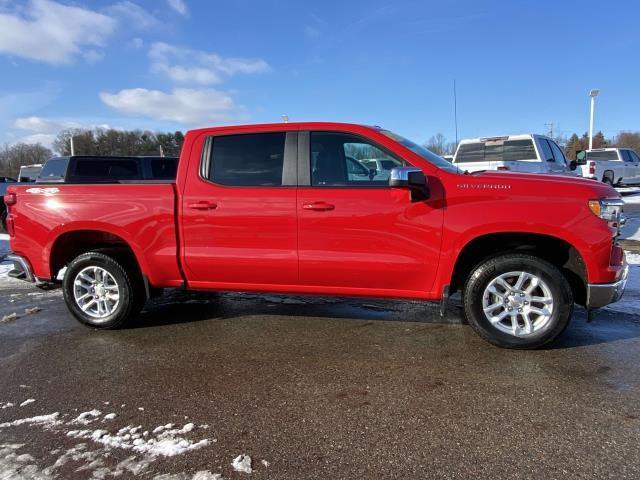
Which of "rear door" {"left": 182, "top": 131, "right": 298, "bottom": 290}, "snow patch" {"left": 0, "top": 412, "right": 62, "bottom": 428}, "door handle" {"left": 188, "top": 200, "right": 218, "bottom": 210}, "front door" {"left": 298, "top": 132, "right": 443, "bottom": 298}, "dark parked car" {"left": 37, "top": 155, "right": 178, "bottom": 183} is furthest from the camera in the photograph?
"dark parked car" {"left": 37, "top": 155, "right": 178, "bottom": 183}

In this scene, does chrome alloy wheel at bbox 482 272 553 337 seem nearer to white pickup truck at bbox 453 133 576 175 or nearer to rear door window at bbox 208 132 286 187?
rear door window at bbox 208 132 286 187

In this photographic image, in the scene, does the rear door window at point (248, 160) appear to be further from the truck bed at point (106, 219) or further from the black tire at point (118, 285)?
the black tire at point (118, 285)

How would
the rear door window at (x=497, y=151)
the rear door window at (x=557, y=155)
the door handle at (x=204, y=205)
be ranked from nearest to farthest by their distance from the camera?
the door handle at (x=204, y=205) < the rear door window at (x=497, y=151) < the rear door window at (x=557, y=155)

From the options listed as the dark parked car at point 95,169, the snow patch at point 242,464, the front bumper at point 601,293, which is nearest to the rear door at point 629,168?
the dark parked car at point 95,169

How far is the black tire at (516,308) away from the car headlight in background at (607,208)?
545 mm

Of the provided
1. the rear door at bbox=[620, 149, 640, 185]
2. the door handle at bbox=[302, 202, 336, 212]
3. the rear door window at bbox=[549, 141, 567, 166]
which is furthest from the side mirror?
the rear door at bbox=[620, 149, 640, 185]

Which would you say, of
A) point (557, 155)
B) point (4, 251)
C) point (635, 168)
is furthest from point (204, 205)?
point (635, 168)

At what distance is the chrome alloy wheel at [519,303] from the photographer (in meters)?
3.96

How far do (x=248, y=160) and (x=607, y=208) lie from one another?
121 inches

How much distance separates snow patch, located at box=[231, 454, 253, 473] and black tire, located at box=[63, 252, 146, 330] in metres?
2.68

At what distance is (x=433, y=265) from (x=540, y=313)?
96 cm

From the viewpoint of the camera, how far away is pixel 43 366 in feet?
13.0

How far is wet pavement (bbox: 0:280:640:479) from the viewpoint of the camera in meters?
2.56

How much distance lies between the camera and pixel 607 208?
3.79 m
